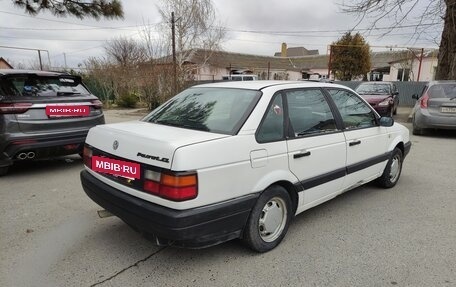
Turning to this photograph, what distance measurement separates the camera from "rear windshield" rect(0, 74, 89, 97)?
5.13 meters

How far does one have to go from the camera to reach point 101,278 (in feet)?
9.14

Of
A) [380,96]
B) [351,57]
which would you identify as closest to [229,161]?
[380,96]

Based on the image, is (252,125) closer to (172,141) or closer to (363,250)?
(172,141)

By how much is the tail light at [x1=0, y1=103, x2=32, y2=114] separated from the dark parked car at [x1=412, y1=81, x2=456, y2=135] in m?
9.10

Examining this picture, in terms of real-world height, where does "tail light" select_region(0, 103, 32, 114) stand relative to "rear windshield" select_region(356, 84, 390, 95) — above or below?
above

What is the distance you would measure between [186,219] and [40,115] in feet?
12.5

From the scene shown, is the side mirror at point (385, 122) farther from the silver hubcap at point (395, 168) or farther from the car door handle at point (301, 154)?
the car door handle at point (301, 154)

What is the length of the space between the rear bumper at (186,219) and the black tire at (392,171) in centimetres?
275

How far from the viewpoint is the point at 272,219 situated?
3.19 meters

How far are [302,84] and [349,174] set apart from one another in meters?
1.16

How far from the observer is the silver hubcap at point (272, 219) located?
3129 millimetres

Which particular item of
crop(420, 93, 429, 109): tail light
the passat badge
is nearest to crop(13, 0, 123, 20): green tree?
the passat badge

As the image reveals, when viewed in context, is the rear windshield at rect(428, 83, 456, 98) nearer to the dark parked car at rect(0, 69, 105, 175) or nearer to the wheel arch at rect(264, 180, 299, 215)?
the wheel arch at rect(264, 180, 299, 215)

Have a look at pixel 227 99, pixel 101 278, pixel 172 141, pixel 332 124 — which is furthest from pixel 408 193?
pixel 101 278
